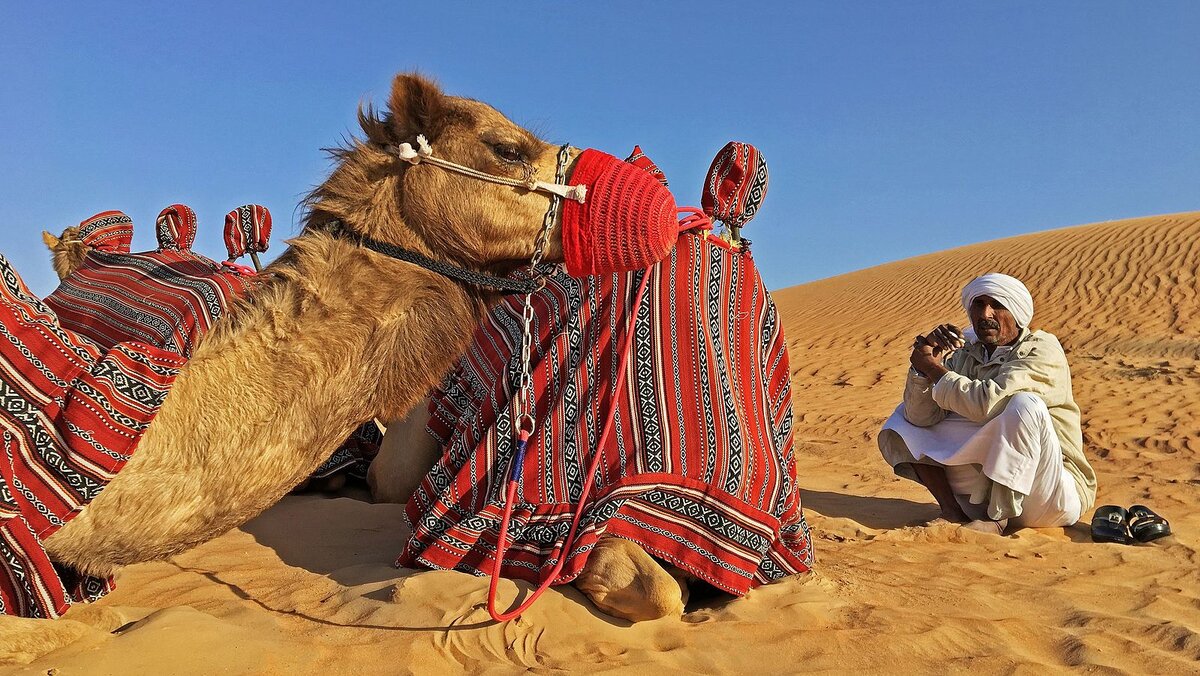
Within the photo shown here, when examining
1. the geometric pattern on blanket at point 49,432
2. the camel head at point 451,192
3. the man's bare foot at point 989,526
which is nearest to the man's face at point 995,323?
the man's bare foot at point 989,526

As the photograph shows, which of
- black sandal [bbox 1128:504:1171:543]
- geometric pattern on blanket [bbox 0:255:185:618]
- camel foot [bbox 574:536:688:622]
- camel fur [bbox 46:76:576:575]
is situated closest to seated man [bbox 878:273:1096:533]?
black sandal [bbox 1128:504:1171:543]

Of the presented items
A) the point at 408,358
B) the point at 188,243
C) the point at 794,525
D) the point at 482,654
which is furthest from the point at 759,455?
the point at 188,243

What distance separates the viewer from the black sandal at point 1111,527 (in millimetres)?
4594

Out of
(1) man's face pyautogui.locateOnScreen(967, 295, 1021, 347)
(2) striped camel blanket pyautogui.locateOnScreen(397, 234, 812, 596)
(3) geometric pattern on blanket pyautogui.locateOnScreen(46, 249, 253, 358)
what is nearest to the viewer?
(2) striped camel blanket pyautogui.locateOnScreen(397, 234, 812, 596)

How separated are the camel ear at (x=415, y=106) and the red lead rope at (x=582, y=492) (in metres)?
0.99

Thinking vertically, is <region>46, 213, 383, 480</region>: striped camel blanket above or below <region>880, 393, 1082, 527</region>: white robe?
above

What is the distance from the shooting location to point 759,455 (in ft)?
10.2

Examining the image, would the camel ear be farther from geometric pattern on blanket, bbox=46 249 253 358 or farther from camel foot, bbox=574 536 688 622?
geometric pattern on blanket, bbox=46 249 253 358

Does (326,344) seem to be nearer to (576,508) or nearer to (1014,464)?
(576,508)

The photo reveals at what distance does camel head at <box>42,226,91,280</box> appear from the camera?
17.4 ft

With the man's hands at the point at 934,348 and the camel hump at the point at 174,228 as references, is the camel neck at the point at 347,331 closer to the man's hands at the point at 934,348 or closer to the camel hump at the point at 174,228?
the man's hands at the point at 934,348

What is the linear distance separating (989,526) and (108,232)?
561cm

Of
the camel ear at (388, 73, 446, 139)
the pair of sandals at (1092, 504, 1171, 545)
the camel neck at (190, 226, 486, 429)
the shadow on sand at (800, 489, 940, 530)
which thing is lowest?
the shadow on sand at (800, 489, 940, 530)

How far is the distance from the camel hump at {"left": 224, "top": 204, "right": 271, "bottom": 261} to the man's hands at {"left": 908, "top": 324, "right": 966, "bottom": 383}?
4.11 metres
